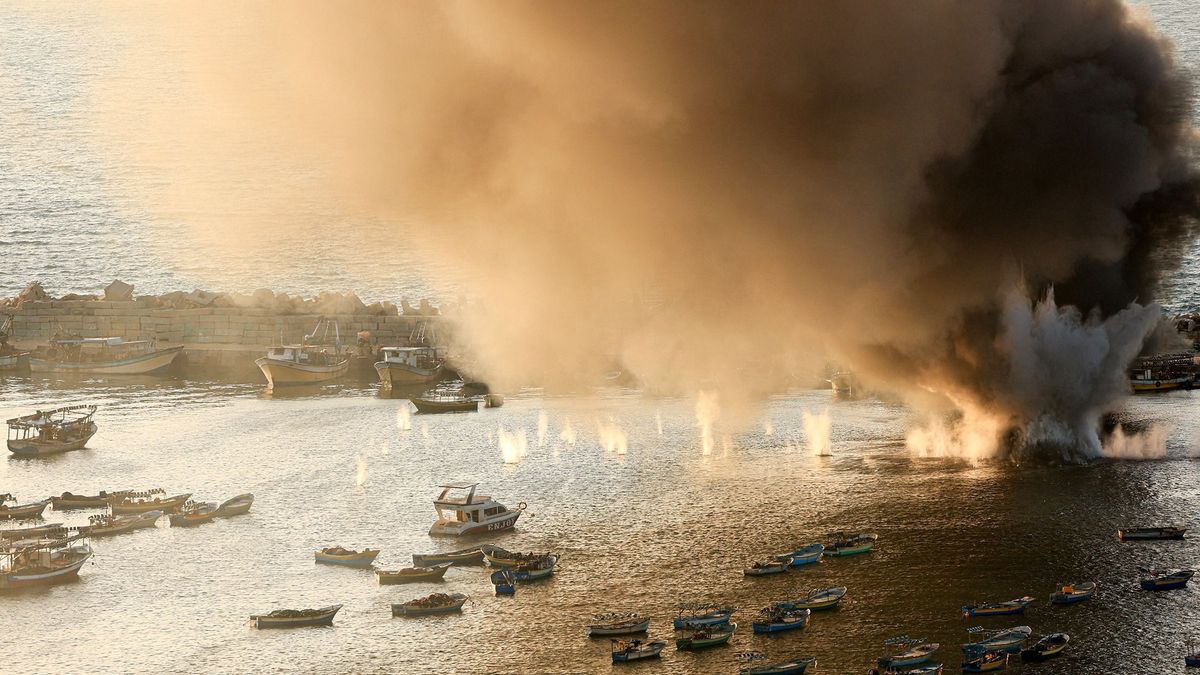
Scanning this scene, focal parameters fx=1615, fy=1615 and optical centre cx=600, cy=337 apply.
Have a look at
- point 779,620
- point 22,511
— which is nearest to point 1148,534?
point 779,620

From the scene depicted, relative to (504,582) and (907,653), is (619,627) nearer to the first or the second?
(504,582)

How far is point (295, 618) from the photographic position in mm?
60906

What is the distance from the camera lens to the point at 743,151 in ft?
285

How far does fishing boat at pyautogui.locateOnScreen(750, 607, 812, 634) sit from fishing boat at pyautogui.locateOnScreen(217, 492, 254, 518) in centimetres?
3144

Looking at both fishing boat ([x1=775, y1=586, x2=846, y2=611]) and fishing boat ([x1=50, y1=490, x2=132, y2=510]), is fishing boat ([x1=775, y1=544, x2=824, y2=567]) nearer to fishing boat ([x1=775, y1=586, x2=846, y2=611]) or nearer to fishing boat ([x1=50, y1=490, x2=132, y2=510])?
fishing boat ([x1=775, y1=586, x2=846, y2=611])

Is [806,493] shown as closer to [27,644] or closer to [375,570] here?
[375,570]

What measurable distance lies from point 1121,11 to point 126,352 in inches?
3345

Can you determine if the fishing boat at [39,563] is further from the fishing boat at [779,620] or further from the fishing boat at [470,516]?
the fishing boat at [779,620]

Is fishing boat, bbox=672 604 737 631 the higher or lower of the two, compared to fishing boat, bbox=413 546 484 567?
lower

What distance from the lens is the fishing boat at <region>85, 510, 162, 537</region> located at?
76.9 metres

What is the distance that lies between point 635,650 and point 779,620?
5.97 m

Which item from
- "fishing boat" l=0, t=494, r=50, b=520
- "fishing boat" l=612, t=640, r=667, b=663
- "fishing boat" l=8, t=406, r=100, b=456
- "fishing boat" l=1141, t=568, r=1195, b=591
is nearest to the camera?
"fishing boat" l=612, t=640, r=667, b=663

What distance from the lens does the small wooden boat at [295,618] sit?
199ft

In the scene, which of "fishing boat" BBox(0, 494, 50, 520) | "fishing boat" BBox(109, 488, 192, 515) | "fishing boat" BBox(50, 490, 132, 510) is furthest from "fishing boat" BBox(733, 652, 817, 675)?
"fishing boat" BBox(0, 494, 50, 520)
